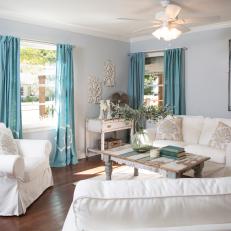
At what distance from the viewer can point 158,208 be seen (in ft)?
3.32

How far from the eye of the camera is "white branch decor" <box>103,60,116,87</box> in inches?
223

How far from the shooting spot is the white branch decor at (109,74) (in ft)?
18.6

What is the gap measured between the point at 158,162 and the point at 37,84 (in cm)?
270

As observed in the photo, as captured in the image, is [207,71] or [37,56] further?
[207,71]

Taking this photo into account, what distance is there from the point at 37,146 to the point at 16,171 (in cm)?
81

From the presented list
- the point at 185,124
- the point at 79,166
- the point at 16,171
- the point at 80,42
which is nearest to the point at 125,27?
the point at 80,42

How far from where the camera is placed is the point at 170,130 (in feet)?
15.0

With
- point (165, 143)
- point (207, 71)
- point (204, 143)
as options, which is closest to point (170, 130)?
point (165, 143)

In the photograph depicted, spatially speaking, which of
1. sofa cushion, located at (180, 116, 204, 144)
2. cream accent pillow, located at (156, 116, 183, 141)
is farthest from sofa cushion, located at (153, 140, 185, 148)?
sofa cushion, located at (180, 116, 204, 144)

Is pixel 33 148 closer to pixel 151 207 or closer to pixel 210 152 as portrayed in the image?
pixel 210 152

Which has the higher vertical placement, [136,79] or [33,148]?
[136,79]

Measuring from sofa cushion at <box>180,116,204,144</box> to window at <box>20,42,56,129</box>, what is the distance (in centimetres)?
230

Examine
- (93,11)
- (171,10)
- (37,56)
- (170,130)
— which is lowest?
(170,130)

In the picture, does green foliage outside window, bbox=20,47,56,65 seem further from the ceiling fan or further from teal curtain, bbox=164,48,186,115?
teal curtain, bbox=164,48,186,115
